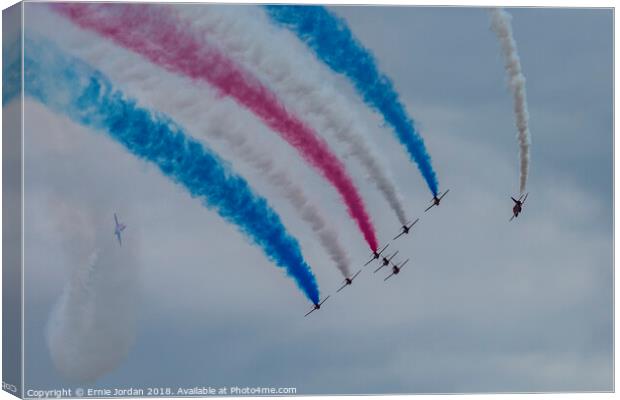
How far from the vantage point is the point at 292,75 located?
26984mm

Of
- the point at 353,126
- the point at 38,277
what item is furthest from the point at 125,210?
the point at 353,126

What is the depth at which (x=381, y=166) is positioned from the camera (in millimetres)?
27266

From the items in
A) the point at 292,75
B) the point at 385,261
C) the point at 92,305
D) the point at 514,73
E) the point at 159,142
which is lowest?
the point at 92,305

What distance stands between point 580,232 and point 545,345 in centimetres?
187

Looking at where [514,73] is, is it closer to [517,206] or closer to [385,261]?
[517,206]

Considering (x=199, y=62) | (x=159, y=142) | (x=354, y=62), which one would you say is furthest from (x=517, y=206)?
(x=159, y=142)

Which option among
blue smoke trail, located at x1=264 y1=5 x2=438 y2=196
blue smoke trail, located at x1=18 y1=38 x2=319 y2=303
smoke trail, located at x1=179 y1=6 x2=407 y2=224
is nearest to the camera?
blue smoke trail, located at x1=18 y1=38 x2=319 y2=303

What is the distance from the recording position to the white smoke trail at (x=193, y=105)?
86.2 ft

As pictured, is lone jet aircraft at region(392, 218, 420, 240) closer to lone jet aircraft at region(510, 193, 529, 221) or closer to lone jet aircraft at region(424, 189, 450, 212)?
lone jet aircraft at region(424, 189, 450, 212)

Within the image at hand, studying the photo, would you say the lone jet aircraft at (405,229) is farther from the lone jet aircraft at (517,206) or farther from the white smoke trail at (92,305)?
the white smoke trail at (92,305)

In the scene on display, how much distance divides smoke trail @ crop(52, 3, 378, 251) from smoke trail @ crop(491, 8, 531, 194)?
106 inches

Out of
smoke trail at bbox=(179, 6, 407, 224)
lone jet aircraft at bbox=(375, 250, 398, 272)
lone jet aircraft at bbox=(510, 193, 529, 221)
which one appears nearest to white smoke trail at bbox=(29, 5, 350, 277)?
lone jet aircraft at bbox=(375, 250, 398, 272)

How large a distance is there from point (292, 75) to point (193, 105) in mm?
1612

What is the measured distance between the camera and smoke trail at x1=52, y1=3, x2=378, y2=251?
1041 inches
